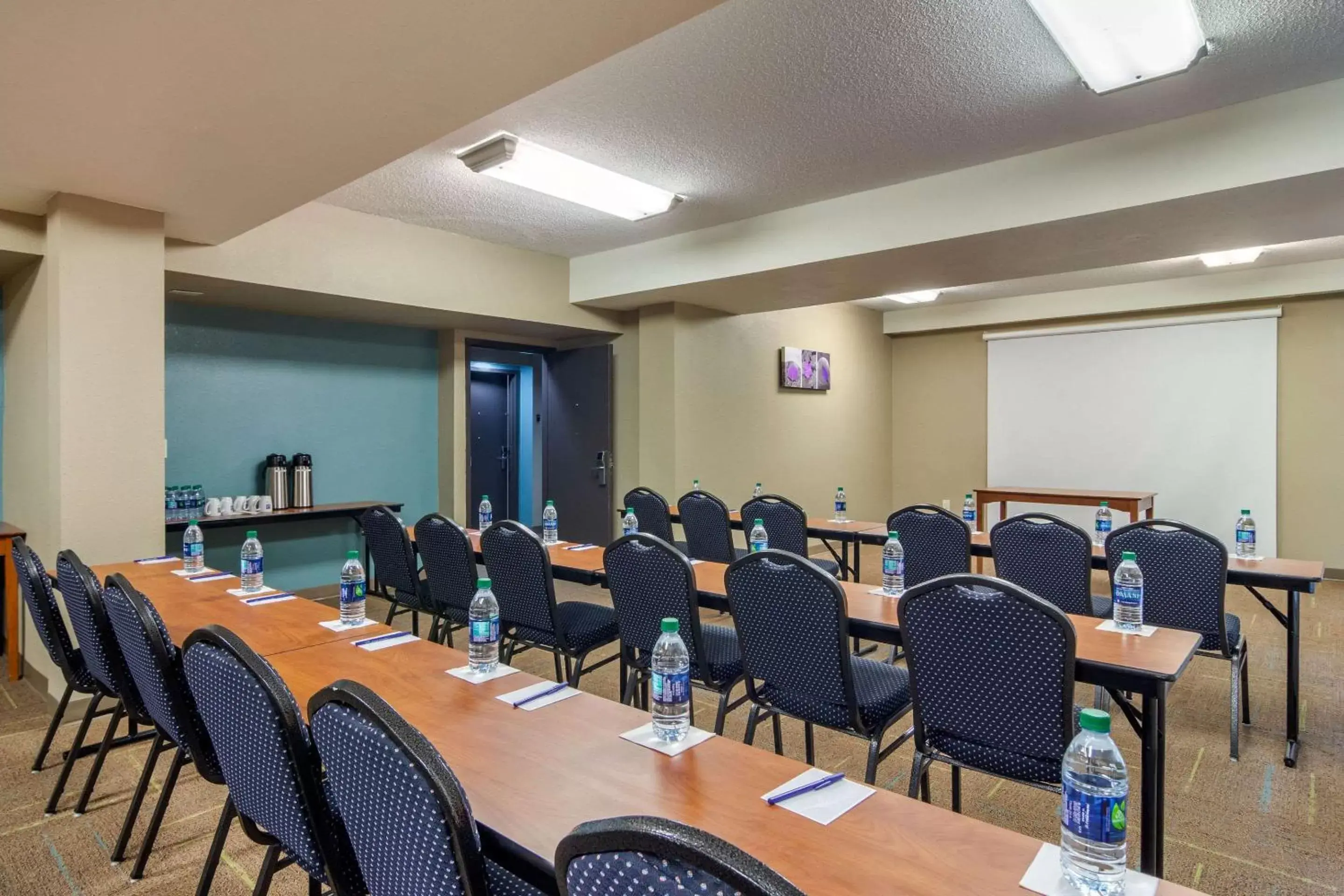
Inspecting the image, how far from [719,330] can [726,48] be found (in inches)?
151

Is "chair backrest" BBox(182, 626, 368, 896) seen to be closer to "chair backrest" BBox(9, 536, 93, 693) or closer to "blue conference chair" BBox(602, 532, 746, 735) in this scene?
"blue conference chair" BBox(602, 532, 746, 735)

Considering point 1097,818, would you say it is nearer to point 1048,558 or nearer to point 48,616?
point 1048,558

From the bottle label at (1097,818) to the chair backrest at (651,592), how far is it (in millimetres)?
1451

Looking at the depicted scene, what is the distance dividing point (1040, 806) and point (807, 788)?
169 cm

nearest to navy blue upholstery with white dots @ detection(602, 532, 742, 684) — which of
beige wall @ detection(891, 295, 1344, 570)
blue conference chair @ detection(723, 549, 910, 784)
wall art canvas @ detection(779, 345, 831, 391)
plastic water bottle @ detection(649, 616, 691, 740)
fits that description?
blue conference chair @ detection(723, 549, 910, 784)


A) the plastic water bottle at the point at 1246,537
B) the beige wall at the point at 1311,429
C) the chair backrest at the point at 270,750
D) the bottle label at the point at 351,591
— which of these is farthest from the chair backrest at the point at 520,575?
the beige wall at the point at 1311,429

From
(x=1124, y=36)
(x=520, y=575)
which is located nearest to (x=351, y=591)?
(x=520, y=575)

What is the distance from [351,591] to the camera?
2.24 metres

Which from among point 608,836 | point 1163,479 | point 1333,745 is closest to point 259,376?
point 608,836

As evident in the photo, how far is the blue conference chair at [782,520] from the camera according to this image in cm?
416

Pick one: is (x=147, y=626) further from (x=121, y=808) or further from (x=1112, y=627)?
(x=1112, y=627)

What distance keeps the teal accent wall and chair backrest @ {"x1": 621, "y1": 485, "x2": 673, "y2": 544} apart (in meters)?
Result: 2.14

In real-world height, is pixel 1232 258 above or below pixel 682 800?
above

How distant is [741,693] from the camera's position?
3.28m
